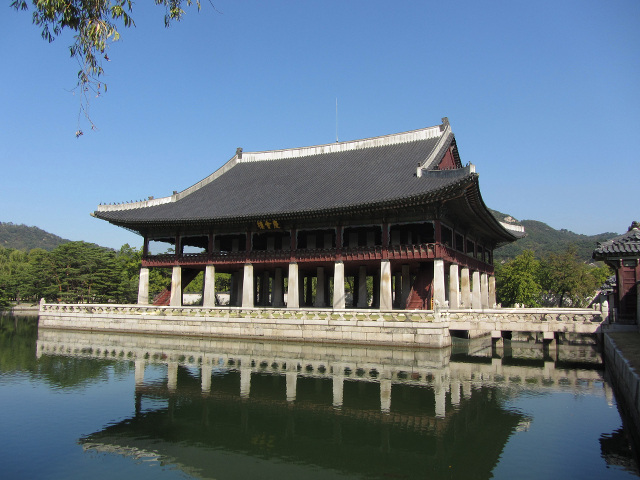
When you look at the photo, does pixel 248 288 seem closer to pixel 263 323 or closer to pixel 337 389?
pixel 263 323

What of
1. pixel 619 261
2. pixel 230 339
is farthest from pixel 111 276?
pixel 619 261

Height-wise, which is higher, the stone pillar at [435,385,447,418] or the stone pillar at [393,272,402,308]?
the stone pillar at [393,272,402,308]

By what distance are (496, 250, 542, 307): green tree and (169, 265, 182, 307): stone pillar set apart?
3378 centimetres

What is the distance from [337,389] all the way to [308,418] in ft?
13.3

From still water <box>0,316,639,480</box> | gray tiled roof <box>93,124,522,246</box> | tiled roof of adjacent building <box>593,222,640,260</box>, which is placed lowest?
still water <box>0,316,639,480</box>

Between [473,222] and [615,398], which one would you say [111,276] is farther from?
[615,398]

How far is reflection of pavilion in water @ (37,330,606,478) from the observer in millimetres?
11172

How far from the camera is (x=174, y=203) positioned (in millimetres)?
44031

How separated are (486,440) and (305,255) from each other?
956 inches

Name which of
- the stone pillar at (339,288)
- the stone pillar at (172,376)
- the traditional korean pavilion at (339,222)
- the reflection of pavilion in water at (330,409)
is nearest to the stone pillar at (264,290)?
the traditional korean pavilion at (339,222)

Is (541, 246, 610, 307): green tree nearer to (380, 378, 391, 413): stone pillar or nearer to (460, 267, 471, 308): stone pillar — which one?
(460, 267, 471, 308): stone pillar

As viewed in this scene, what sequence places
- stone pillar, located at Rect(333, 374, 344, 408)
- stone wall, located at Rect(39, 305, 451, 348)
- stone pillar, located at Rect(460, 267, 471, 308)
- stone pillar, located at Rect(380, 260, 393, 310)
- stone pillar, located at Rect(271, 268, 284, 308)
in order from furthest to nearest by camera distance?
stone pillar, located at Rect(271, 268, 284, 308) < stone pillar, located at Rect(460, 267, 471, 308) < stone pillar, located at Rect(380, 260, 393, 310) < stone wall, located at Rect(39, 305, 451, 348) < stone pillar, located at Rect(333, 374, 344, 408)

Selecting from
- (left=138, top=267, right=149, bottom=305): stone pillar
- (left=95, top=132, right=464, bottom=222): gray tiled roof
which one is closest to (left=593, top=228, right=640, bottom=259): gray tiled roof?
(left=95, top=132, right=464, bottom=222): gray tiled roof

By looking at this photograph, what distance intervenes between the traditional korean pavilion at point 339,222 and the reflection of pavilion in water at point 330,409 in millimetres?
6983
